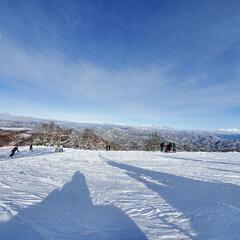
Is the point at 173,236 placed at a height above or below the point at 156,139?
below

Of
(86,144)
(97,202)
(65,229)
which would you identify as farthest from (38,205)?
(86,144)

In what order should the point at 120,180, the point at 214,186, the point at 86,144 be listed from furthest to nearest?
1. the point at 86,144
2. the point at 120,180
3. the point at 214,186

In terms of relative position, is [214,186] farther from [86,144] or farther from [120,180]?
[86,144]

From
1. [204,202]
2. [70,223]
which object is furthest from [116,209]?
[204,202]

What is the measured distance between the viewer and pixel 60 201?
9.91 metres

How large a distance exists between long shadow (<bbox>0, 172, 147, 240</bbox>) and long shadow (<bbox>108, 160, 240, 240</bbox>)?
1612 mm

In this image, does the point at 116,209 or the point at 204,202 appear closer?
the point at 116,209

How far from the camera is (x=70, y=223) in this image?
7.60 meters

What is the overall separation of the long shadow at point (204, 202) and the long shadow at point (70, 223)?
5.29ft

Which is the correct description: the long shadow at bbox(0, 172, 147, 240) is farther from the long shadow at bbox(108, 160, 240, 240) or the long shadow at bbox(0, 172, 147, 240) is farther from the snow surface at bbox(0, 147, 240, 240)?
the long shadow at bbox(108, 160, 240, 240)

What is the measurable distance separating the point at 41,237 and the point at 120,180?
322 inches

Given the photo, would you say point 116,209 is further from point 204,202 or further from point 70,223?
point 204,202

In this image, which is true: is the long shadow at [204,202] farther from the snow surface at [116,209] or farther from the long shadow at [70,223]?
the long shadow at [70,223]

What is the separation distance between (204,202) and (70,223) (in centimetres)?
450
